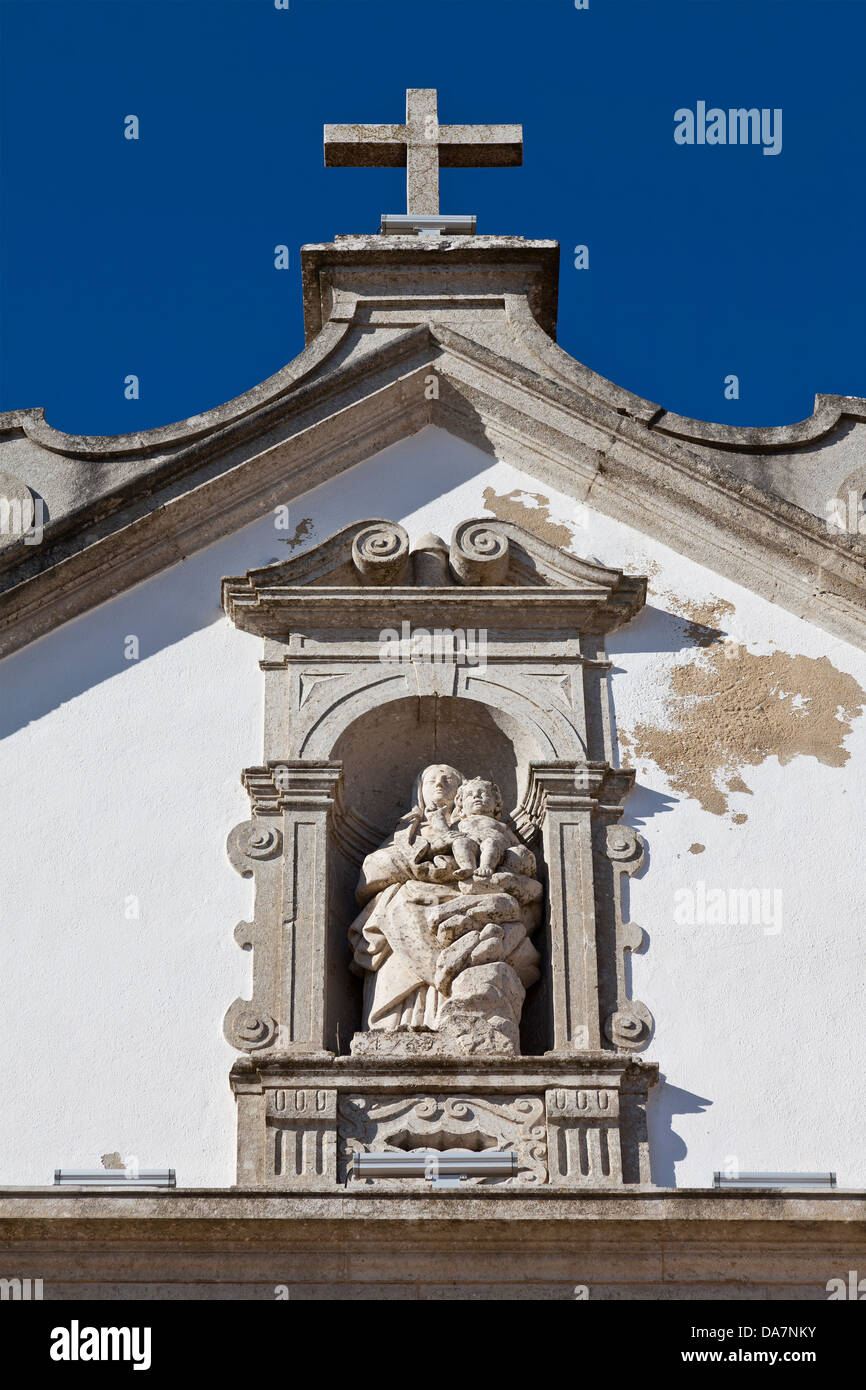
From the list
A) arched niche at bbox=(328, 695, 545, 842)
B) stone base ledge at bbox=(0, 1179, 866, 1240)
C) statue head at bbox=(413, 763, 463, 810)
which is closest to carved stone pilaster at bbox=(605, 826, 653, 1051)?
arched niche at bbox=(328, 695, 545, 842)

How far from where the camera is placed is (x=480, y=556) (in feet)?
36.3

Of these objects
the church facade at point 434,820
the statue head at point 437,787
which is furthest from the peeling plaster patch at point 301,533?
the statue head at point 437,787

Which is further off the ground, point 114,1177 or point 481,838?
point 481,838

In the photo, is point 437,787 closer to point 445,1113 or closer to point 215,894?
point 215,894

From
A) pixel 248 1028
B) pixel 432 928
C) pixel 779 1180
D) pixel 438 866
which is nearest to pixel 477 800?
pixel 438 866

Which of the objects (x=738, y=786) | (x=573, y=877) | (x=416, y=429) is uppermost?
(x=416, y=429)

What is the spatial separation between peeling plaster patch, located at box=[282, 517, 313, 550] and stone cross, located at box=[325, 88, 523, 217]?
1.93m

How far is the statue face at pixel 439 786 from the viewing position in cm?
1062

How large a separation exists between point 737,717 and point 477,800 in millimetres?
1073

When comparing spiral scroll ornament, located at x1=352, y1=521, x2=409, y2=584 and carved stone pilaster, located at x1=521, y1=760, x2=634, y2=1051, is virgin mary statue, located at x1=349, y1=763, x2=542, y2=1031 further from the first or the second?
spiral scroll ornament, located at x1=352, y1=521, x2=409, y2=584

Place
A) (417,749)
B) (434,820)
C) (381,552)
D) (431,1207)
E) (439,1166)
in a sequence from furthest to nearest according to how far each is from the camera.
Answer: (381,552) < (417,749) < (434,820) < (439,1166) < (431,1207)

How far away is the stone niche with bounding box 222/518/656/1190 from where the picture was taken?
31.2ft

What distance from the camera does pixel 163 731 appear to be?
422 inches
